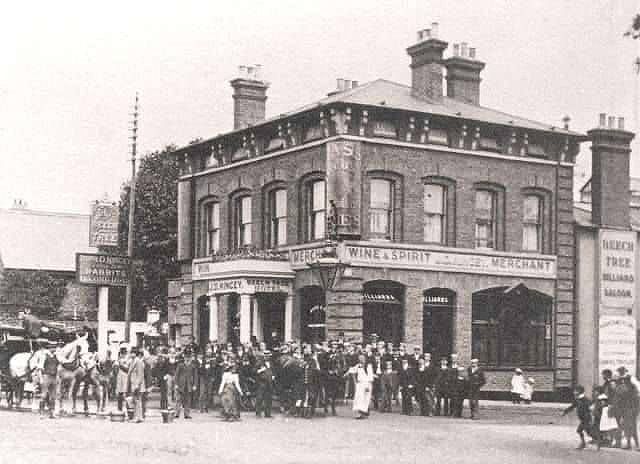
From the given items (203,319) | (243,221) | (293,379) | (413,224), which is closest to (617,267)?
(413,224)

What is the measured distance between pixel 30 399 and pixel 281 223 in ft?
31.3

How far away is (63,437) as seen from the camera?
57.5ft

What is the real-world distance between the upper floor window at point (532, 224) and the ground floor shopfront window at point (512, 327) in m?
1.50

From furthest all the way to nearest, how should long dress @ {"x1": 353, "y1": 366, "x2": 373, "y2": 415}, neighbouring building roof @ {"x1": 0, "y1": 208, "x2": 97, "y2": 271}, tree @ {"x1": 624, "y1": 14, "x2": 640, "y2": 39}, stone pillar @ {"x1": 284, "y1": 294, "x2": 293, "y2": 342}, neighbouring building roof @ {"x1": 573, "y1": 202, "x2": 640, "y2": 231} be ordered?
neighbouring building roof @ {"x1": 0, "y1": 208, "x2": 97, "y2": 271}, neighbouring building roof @ {"x1": 573, "y1": 202, "x2": 640, "y2": 231}, stone pillar @ {"x1": 284, "y1": 294, "x2": 293, "y2": 342}, long dress @ {"x1": 353, "y1": 366, "x2": 373, "y2": 415}, tree @ {"x1": 624, "y1": 14, "x2": 640, "y2": 39}

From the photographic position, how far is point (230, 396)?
21688 millimetres

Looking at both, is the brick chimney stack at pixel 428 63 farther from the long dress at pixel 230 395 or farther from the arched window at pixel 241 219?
the long dress at pixel 230 395

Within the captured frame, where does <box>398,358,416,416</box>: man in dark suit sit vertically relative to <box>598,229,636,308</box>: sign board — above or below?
below

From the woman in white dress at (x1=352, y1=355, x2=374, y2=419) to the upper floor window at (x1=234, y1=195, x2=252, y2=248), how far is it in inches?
451

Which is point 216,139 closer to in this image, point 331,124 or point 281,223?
point 281,223

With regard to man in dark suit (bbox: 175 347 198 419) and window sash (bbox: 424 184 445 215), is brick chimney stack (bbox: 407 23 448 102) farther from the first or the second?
man in dark suit (bbox: 175 347 198 419)

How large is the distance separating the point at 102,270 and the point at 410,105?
1171cm

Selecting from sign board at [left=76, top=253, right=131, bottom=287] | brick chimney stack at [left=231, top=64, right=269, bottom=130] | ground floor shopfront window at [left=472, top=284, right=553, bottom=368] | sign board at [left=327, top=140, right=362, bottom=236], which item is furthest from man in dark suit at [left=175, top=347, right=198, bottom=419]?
brick chimney stack at [left=231, top=64, right=269, bottom=130]

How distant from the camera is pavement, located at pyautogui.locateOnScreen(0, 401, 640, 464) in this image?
1504 cm

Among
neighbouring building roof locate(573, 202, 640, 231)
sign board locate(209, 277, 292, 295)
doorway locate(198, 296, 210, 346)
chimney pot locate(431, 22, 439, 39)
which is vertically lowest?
doorway locate(198, 296, 210, 346)
